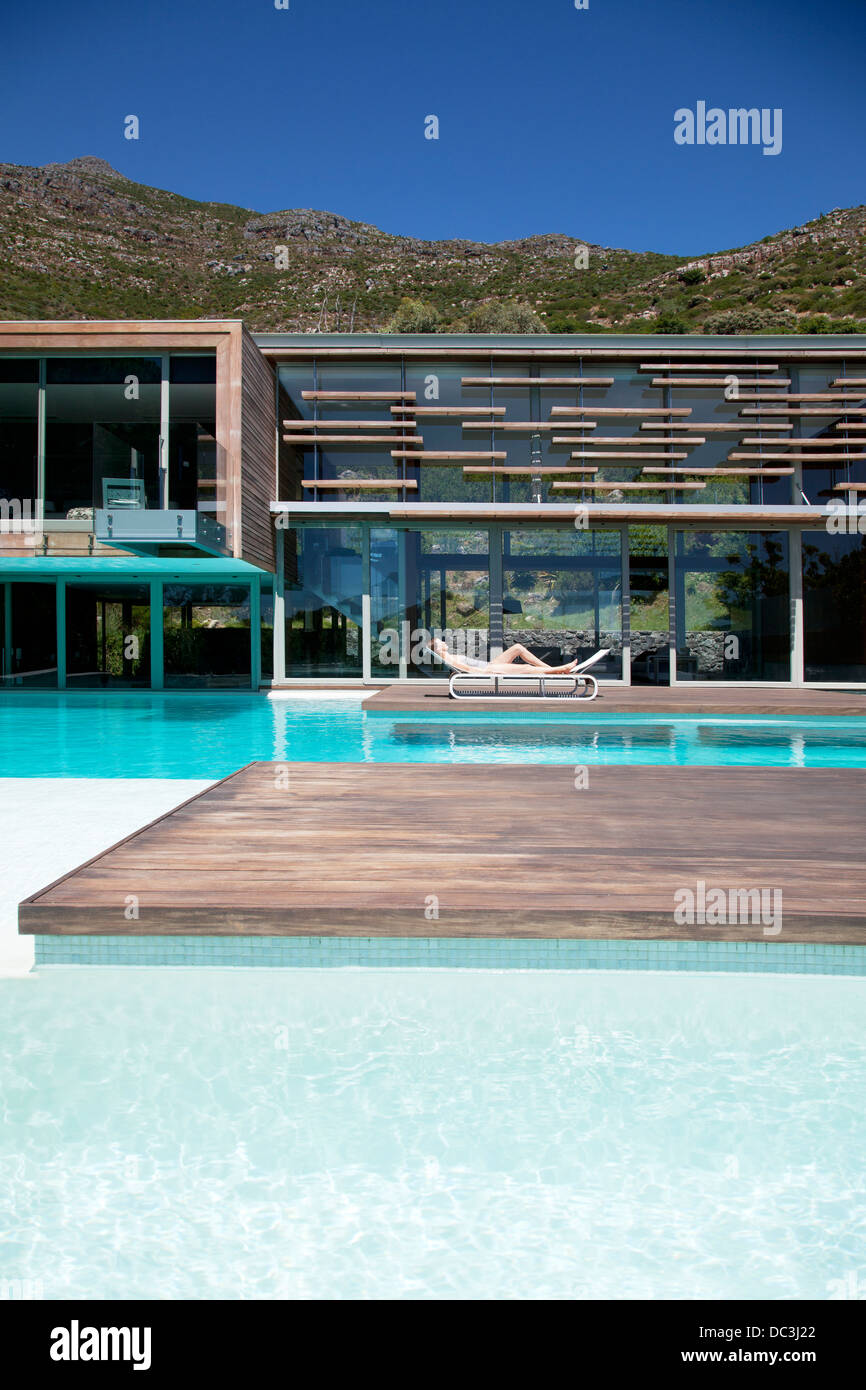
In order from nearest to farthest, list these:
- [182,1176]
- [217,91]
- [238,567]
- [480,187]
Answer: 1. [182,1176]
2. [238,567]
3. [217,91]
4. [480,187]

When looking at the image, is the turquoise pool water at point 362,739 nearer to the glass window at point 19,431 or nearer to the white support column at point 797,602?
the glass window at point 19,431

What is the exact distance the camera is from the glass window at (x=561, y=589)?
49.7 feet

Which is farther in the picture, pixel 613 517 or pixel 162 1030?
pixel 613 517

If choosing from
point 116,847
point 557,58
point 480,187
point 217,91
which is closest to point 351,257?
point 480,187

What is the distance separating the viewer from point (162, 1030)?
2.89 m

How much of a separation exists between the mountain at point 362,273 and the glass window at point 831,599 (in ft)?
66.7

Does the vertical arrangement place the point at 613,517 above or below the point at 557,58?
below

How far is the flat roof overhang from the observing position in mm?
14570

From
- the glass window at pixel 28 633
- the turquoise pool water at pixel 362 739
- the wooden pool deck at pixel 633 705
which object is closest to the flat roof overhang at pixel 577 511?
the turquoise pool water at pixel 362 739

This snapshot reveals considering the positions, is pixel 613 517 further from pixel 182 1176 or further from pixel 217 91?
pixel 217 91

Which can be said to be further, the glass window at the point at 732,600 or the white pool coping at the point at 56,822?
the glass window at the point at 732,600

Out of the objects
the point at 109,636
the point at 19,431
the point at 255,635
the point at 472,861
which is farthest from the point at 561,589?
the point at 472,861
